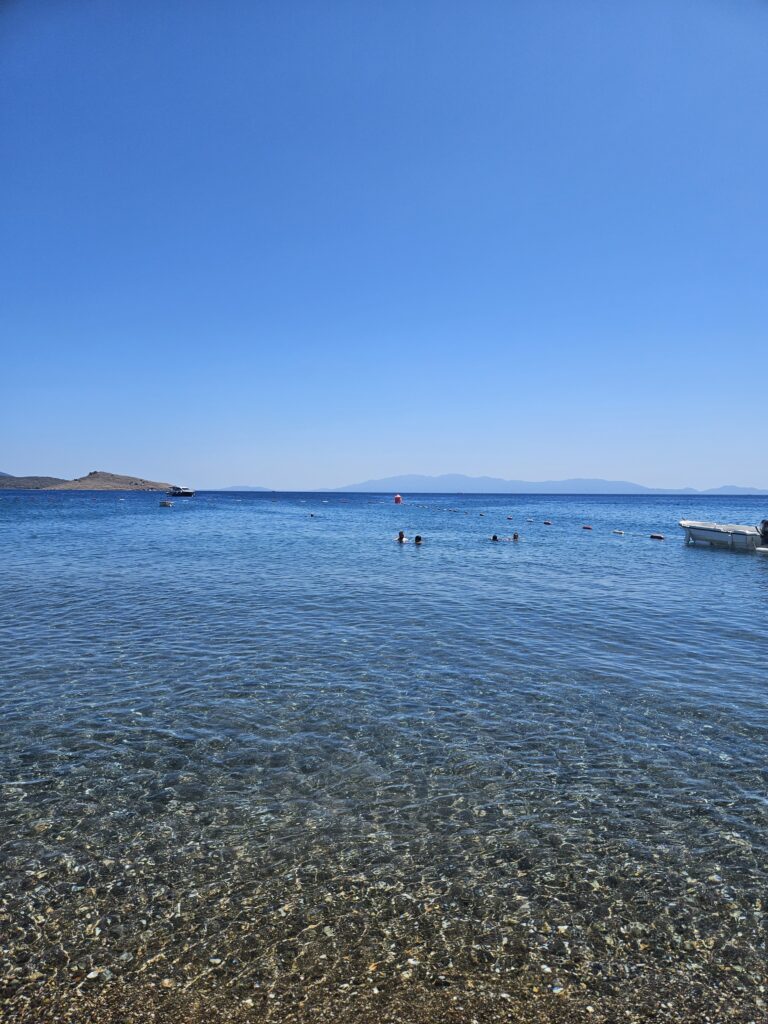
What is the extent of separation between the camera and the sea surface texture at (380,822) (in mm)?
5934

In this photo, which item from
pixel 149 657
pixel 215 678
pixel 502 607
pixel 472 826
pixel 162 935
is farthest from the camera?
pixel 502 607

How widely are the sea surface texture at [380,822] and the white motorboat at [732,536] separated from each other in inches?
1412

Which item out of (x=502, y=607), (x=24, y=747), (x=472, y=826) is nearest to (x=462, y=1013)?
(x=472, y=826)

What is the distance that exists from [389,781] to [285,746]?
2551 mm

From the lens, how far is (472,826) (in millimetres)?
8773

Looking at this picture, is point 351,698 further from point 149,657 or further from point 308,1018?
point 308,1018

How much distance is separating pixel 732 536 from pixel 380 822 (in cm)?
5427

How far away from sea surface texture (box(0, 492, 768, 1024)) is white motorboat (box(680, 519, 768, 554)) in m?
35.9

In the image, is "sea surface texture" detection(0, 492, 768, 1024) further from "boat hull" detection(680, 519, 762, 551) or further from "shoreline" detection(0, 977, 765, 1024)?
"boat hull" detection(680, 519, 762, 551)

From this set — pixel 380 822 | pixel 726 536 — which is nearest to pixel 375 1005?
pixel 380 822

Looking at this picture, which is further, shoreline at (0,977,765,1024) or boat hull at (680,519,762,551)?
boat hull at (680,519,762,551)

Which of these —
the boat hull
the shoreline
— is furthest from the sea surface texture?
the boat hull

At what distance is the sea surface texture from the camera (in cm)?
593

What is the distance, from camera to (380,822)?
29.0 ft
